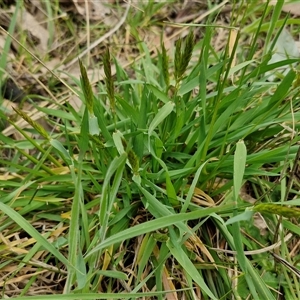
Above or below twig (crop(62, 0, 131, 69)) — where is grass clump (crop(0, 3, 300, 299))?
below

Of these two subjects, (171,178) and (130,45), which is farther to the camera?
(130,45)

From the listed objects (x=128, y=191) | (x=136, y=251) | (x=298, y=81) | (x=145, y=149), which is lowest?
(x=136, y=251)

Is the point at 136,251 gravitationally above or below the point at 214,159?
below

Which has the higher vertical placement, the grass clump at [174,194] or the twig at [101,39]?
the twig at [101,39]

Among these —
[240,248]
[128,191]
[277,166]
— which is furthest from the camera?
[277,166]

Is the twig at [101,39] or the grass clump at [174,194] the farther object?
the twig at [101,39]

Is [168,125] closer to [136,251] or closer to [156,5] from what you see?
[136,251]

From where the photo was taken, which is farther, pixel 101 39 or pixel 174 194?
pixel 101 39

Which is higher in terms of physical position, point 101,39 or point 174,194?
point 101,39

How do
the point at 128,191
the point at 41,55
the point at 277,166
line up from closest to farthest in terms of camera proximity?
1. the point at 128,191
2. the point at 277,166
3. the point at 41,55

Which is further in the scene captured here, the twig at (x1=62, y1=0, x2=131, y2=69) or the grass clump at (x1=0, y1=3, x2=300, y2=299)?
the twig at (x1=62, y1=0, x2=131, y2=69)

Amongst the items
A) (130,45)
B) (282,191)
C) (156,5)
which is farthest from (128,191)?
(156,5)
